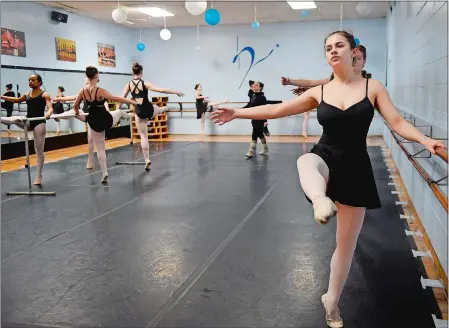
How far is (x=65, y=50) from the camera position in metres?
11.4

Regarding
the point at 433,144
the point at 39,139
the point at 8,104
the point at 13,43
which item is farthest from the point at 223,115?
the point at 13,43

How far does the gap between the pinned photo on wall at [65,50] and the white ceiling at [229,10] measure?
742 mm

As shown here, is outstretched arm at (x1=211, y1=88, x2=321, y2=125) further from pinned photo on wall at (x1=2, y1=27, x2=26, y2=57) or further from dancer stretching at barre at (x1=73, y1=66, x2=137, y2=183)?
pinned photo on wall at (x1=2, y1=27, x2=26, y2=57)

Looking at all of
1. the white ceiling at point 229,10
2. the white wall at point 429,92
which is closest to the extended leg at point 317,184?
the white wall at point 429,92

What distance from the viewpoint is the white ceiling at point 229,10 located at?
10.6m

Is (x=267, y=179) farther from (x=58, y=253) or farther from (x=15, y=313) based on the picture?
(x=15, y=313)

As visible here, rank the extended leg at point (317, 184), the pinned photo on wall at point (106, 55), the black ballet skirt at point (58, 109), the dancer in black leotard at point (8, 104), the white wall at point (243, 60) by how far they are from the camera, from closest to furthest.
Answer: the extended leg at point (317, 184)
the dancer in black leotard at point (8, 104)
the black ballet skirt at point (58, 109)
the pinned photo on wall at point (106, 55)
the white wall at point (243, 60)

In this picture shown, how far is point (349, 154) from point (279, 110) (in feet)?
1.49

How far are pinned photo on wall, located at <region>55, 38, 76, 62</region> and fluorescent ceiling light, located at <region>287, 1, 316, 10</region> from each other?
532cm

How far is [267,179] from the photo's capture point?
675 cm

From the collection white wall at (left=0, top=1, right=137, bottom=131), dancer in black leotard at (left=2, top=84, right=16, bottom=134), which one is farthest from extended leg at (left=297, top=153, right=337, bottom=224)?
white wall at (left=0, top=1, right=137, bottom=131)

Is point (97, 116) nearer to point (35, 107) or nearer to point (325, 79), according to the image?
A: point (35, 107)

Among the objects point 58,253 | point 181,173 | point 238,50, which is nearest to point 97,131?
point 181,173

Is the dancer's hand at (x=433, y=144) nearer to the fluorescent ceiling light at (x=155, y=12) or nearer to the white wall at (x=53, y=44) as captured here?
the white wall at (x=53, y=44)
